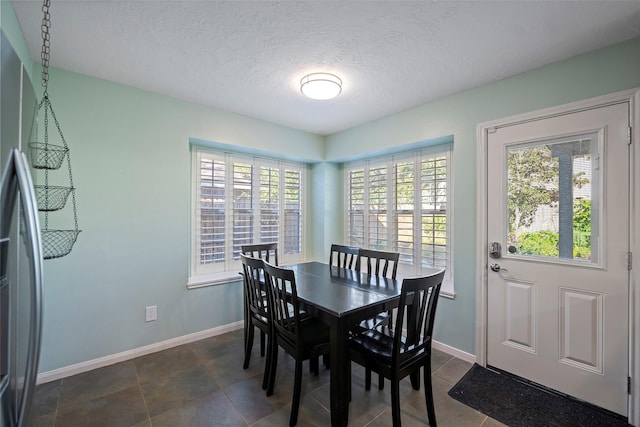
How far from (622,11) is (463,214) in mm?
1568

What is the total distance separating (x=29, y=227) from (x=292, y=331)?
149cm

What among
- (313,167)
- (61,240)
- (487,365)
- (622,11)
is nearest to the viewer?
(622,11)

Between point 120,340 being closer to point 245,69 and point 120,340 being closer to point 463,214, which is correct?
point 245,69

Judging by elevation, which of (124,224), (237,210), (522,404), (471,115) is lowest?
(522,404)

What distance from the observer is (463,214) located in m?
2.56

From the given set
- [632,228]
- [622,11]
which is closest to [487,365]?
[632,228]

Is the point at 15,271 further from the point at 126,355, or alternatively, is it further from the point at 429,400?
the point at 429,400

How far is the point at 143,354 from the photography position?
2535 mm

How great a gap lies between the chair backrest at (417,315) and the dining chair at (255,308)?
94 cm

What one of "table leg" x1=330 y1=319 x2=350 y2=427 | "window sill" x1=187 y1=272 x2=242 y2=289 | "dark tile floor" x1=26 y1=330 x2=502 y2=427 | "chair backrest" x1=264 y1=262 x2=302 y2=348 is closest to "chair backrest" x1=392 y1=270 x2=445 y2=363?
"table leg" x1=330 y1=319 x2=350 y2=427

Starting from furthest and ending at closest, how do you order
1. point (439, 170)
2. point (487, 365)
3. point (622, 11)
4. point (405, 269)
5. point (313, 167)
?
point (313, 167)
point (405, 269)
point (439, 170)
point (487, 365)
point (622, 11)

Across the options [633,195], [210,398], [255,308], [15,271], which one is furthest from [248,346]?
[633,195]

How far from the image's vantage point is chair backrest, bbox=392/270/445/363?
5.01 ft

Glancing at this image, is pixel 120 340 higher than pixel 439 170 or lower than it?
lower
